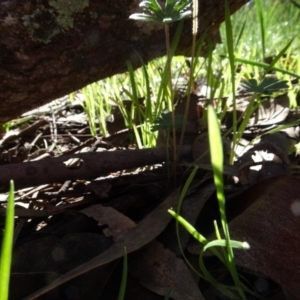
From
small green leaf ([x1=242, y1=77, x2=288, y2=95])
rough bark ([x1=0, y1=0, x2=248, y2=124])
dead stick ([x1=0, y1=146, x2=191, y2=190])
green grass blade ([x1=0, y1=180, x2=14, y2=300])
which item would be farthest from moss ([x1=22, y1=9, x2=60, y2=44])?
green grass blade ([x1=0, y1=180, x2=14, y2=300])

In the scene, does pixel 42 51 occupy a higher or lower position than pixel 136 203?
higher

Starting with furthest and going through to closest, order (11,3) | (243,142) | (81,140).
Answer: (81,140), (243,142), (11,3)

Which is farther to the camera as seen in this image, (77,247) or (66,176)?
(66,176)

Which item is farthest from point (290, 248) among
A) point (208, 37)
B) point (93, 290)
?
point (208, 37)

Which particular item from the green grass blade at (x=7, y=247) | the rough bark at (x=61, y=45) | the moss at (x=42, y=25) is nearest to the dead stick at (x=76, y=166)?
Result: the rough bark at (x=61, y=45)

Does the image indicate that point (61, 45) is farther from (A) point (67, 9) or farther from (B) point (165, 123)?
(B) point (165, 123)

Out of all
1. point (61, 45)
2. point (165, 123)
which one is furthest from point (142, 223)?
point (61, 45)

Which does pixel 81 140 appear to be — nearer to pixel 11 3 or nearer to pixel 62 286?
pixel 11 3

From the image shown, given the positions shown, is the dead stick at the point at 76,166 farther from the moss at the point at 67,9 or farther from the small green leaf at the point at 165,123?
the moss at the point at 67,9
